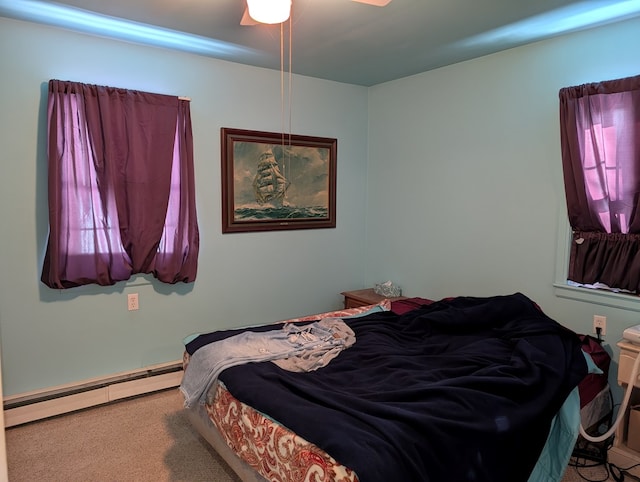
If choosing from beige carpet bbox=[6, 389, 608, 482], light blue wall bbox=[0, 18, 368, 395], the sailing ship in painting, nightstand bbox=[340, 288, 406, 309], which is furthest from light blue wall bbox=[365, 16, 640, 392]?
beige carpet bbox=[6, 389, 608, 482]

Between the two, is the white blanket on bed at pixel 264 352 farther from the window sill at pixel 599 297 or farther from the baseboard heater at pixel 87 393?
the window sill at pixel 599 297

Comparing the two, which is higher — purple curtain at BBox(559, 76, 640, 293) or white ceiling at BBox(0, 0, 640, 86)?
white ceiling at BBox(0, 0, 640, 86)

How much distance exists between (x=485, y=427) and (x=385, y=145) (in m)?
3.00

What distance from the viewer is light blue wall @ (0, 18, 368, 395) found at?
282 centimetres

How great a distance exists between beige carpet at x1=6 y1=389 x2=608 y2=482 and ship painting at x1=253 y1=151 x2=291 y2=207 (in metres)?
1.75

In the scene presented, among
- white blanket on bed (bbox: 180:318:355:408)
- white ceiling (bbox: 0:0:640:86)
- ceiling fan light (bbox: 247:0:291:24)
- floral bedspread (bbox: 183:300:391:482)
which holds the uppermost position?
white ceiling (bbox: 0:0:640:86)

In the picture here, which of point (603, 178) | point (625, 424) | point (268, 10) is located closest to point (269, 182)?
point (268, 10)

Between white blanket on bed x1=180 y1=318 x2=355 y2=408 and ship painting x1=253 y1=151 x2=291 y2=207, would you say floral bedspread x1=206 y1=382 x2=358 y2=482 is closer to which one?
white blanket on bed x1=180 y1=318 x2=355 y2=408

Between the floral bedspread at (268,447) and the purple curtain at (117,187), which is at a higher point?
the purple curtain at (117,187)

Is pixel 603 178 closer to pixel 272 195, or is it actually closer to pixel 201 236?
pixel 272 195

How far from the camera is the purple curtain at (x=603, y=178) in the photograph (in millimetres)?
2559

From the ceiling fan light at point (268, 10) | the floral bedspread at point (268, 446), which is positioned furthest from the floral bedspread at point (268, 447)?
the ceiling fan light at point (268, 10)

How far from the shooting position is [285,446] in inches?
64.7

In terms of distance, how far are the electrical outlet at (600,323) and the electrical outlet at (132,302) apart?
3.08 metres
